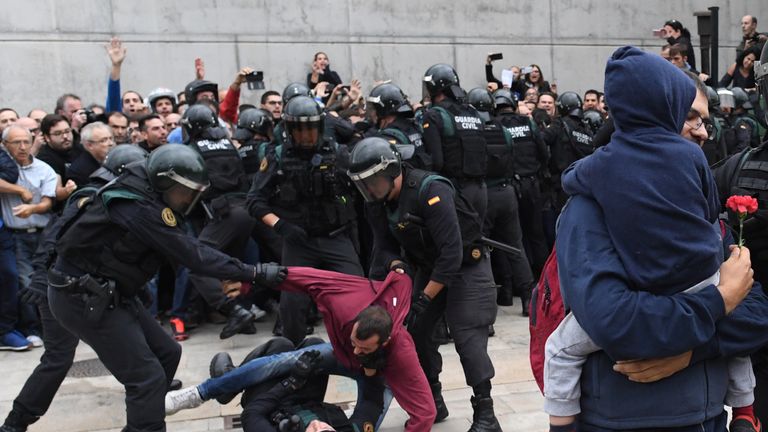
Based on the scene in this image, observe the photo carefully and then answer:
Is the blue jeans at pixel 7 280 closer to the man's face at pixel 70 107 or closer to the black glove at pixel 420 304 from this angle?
the man's face at pixel 70 107

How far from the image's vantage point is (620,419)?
191 centimetres

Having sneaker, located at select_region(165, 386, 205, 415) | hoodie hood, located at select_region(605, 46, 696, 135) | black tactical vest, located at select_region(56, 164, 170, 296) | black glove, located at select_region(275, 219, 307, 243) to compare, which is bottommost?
sneaker, located at select_region(165, 386, 205, 415)

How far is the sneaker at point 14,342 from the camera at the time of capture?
6629mm

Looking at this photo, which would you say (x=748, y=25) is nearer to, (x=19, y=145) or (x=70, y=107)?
(x=70, y=107)

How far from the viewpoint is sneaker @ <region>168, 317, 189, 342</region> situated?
22.7 ft

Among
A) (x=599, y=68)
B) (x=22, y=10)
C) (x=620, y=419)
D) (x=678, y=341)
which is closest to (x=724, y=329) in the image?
(x=678, y=341)

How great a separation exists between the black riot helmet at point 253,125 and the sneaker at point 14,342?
271 centimetres

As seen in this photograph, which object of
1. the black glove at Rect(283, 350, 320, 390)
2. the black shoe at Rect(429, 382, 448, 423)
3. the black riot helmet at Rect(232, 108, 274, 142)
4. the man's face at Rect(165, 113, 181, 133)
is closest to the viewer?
the black glove at Rect(283, 350, 320, 390)

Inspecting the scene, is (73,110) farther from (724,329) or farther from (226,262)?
(724,329)

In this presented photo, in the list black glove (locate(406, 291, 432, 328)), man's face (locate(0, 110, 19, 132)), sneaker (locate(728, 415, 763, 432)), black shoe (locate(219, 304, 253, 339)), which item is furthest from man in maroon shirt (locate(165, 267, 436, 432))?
man's face (locate(0, 110, 19, 132))

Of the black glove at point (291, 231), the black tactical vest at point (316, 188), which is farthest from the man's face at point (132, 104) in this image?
the black glove at point (291, 231)

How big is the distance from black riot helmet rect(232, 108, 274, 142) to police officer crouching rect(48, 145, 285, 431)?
375 cm

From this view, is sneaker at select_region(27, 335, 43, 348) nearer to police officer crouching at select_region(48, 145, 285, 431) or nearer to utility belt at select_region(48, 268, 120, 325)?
police officer crouching at select_region(48, 145, 285, 431)

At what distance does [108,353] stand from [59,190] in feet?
10.8
